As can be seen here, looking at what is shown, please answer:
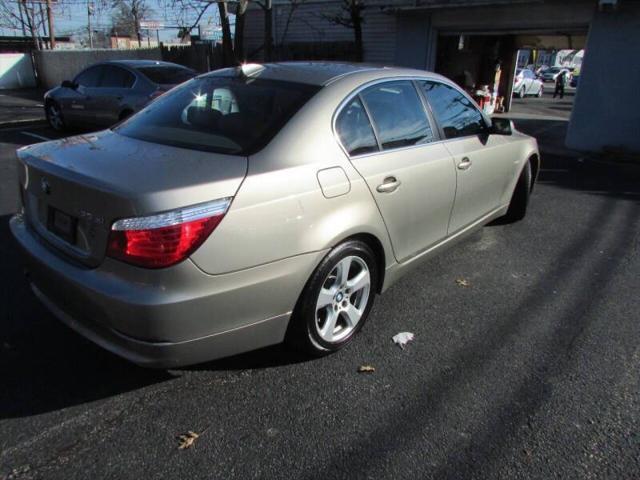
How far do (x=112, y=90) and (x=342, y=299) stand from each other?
7938mm

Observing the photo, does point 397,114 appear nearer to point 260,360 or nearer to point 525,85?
point 260,360

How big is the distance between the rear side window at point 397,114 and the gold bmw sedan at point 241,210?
0.01m

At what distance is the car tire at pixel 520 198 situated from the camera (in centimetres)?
514

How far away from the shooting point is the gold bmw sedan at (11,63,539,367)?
2.16 metres

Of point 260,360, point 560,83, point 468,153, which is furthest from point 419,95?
point 560,83

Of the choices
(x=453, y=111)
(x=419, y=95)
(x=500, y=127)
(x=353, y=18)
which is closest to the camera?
(x=419, y=95)

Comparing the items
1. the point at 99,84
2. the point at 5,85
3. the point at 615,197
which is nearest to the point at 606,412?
the point at 615,197

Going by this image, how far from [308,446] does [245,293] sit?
75 cm

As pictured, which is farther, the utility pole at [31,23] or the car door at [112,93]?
the utility pole at [31,23]

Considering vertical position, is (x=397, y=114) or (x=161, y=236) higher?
(x=397, y=114)

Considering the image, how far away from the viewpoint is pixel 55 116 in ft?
34.2

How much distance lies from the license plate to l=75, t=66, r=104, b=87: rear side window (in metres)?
8.05

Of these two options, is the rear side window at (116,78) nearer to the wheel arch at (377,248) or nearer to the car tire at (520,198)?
the car tire at (520,198)

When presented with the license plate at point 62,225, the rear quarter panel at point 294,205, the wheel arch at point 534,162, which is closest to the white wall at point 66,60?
the wheel arch at point 534,162
